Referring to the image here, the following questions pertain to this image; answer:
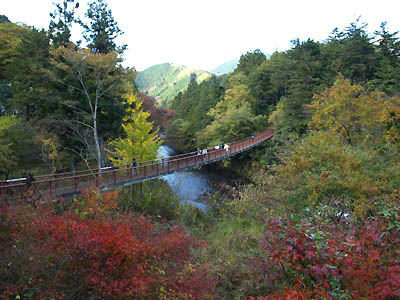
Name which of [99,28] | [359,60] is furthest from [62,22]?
[359,60]

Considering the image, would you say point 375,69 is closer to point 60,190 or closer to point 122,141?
point 122,141

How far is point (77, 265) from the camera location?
3.52 metres

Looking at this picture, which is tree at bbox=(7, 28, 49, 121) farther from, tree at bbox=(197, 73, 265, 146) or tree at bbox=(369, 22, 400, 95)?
tree at bbox=(369, 22, 400, 95)

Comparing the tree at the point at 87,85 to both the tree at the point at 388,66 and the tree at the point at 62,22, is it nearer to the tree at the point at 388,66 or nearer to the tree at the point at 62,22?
the tree at the point at 62,22

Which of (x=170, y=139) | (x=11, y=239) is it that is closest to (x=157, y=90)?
(x=170, y=139)

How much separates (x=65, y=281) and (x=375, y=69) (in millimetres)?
28513

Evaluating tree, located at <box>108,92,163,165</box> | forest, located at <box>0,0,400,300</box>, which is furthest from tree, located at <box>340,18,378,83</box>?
tree, located at <box>108,92,163,165</box>

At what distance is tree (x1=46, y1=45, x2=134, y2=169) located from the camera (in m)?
13.6

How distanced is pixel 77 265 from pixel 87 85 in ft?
43.1

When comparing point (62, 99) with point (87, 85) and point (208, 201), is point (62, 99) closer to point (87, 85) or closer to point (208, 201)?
point (87, 85)

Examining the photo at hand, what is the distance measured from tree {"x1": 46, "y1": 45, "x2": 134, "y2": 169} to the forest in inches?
3.9

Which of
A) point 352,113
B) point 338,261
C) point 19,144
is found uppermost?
point 352,113

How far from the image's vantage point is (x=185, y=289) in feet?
13.5

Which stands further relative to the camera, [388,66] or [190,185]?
[190,185]
